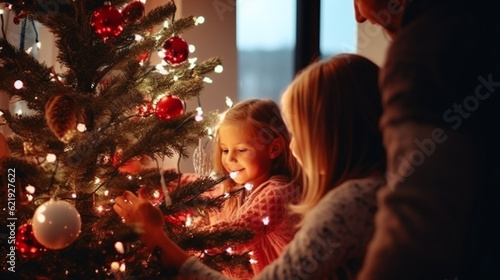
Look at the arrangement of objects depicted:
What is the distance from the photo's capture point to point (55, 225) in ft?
4.16

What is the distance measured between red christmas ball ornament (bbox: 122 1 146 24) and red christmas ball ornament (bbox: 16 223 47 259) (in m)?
0.54

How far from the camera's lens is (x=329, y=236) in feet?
3.48

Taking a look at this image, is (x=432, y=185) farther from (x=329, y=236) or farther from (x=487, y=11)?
(x=329, y=236)

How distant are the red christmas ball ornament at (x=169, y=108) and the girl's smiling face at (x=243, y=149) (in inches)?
18.7

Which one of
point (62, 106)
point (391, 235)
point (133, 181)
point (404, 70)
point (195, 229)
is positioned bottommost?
point (195, 229)

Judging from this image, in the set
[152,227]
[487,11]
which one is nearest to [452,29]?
[487,11]

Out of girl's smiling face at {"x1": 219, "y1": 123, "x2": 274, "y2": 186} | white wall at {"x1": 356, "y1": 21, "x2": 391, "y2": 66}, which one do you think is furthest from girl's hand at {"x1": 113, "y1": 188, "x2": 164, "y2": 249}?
white wall at {"x1": 356, "y1": 21, "x2": 391, "y2": 66}

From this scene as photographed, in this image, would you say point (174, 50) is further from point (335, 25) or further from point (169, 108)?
point (335, 25)

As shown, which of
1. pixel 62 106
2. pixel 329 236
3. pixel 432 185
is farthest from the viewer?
pixel 62 106

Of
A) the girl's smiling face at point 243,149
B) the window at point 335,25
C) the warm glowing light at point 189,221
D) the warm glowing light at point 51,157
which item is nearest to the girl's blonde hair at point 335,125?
the warm glowing light at point 51,157

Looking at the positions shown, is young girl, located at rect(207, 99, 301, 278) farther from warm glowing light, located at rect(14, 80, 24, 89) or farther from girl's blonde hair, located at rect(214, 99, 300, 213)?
warm glowing light, located at rect(14, 80, 24, 89)

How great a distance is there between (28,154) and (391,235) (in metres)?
1.09

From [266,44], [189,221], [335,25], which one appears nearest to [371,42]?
[335,25]

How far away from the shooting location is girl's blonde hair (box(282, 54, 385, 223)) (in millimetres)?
1188
